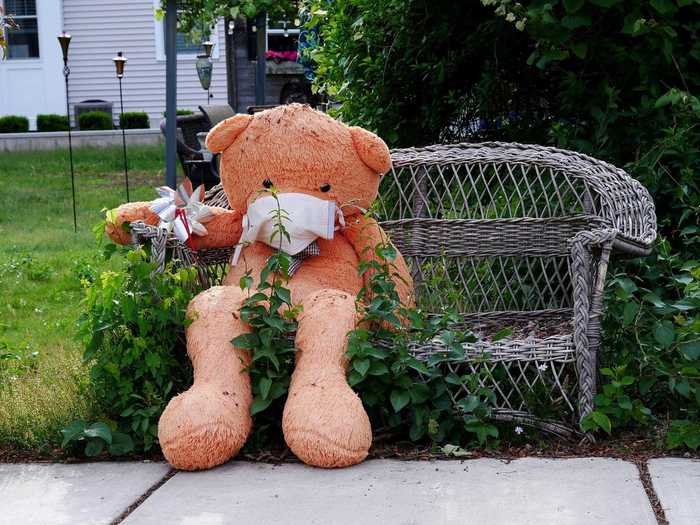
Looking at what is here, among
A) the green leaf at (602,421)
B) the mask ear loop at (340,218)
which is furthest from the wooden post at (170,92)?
the green leaf at (602,421)

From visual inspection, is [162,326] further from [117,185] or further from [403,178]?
[117,185]

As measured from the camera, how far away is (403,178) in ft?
14.7

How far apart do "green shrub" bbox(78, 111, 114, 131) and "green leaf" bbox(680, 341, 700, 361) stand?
1795 centimetres

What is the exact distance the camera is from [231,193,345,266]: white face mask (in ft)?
11.7

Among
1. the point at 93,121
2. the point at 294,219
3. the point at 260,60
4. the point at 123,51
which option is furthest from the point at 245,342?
the point at 123,51

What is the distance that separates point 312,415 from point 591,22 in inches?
80.8

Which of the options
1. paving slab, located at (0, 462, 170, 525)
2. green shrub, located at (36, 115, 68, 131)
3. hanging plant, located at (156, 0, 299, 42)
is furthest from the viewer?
green shrub, located at (36, 115, 68, 131)

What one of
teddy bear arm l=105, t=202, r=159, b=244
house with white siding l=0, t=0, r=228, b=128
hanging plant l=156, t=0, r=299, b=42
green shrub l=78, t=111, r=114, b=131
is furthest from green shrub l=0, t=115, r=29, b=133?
teddy bear arm l=105, t=202, r=159, b=244

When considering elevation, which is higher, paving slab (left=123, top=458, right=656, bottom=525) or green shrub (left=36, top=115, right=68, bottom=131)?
paving slab (left=123, top=458, right=656, bottom=525)

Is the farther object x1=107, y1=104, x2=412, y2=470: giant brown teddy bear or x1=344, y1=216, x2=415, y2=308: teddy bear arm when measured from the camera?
x1=344, y1=216, x2=415, y2=308: teddy bear arm

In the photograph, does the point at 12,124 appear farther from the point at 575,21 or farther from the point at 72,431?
the point at 72,431

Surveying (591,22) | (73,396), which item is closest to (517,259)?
(591,22)

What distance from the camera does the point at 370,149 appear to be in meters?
3.65

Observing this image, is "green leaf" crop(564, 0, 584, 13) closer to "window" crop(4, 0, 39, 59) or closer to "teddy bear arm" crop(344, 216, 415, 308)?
"teddy bear arm" crop(344, 216, 415, 308)
